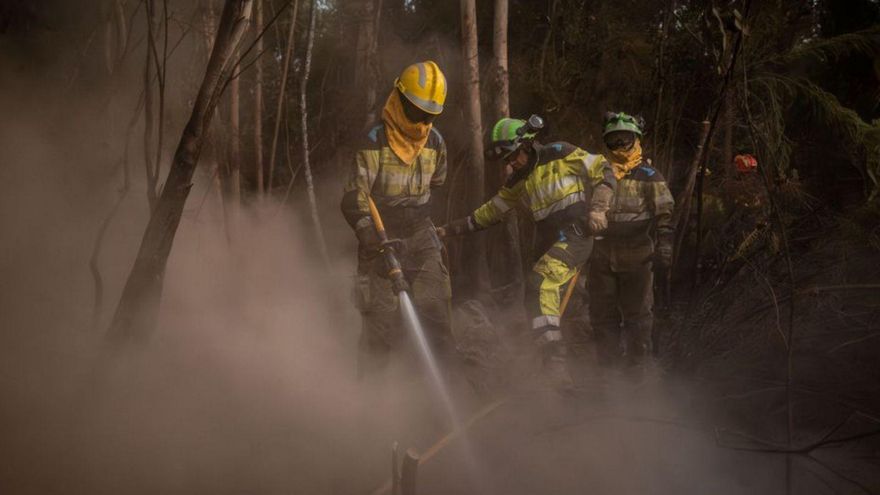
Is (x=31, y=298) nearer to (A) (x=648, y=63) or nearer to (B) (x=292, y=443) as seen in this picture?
(B) (x=292, y=443)

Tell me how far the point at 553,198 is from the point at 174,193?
268cm

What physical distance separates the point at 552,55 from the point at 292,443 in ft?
20.2

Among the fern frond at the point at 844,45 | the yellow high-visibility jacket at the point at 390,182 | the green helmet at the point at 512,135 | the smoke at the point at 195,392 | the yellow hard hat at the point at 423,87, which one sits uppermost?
the fern frond at the point at 844,45

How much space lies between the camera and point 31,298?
18.3 feet

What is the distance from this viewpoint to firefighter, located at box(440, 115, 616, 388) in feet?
18.1

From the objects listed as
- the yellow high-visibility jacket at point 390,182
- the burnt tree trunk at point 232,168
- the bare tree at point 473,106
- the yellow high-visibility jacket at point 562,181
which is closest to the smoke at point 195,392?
the burnt tree trunk at point 232,168

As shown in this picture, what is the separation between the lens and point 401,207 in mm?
5656

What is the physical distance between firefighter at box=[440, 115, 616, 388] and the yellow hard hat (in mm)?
535

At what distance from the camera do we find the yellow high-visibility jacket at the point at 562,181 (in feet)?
18.7

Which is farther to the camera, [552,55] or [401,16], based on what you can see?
[401,16]

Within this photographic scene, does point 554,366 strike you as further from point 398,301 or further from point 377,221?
point 377,221

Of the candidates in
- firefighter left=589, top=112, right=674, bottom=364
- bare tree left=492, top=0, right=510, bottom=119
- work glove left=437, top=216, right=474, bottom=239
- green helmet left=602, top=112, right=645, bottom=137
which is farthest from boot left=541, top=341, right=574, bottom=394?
bare tree left=492, top=0, right=510, bottom=119

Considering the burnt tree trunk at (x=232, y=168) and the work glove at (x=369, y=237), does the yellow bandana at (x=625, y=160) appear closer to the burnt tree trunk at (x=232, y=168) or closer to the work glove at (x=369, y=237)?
the work glove at (x=369, y=237)

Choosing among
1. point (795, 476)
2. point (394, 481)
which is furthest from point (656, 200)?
point (394, 481)
